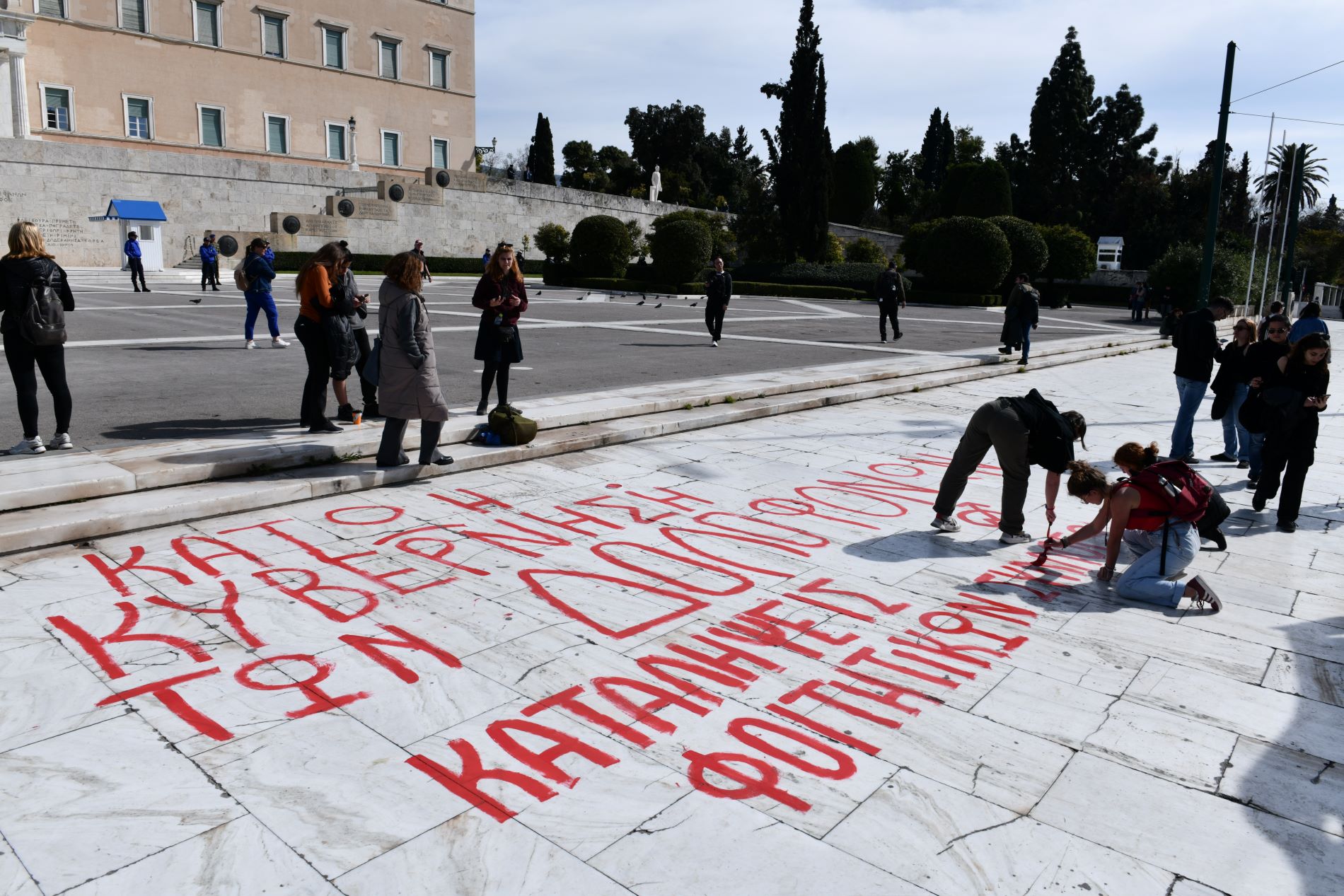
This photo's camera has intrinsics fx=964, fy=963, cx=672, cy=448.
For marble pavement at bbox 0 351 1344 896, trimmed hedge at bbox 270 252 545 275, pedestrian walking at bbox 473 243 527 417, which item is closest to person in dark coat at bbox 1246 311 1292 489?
marble pavement at bbox 0 351 1344 896

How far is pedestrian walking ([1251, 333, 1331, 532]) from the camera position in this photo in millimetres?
6957

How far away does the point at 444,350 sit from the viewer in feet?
47.7

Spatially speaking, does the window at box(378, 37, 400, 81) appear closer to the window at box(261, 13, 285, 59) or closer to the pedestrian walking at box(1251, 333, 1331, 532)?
the window at box(261, 13, 285, 59)

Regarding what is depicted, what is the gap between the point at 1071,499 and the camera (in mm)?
7539

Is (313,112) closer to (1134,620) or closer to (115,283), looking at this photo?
(115,283)

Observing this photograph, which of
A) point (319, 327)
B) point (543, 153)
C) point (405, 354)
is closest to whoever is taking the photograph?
point (405, 354)

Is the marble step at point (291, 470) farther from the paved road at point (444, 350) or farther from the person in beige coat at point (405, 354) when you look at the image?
the paved road at point (444, 350)

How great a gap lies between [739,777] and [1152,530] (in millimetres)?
3186

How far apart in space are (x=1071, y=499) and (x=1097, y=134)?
60.3 meters

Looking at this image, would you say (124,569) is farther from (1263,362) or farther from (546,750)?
(1263,362)

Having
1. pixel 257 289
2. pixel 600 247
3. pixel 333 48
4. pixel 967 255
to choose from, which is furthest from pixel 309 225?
pixel 257 289

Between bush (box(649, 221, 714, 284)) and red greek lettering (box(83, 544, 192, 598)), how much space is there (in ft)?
102

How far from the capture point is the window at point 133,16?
127 ft

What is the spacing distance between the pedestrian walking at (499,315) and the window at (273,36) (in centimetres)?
4081
